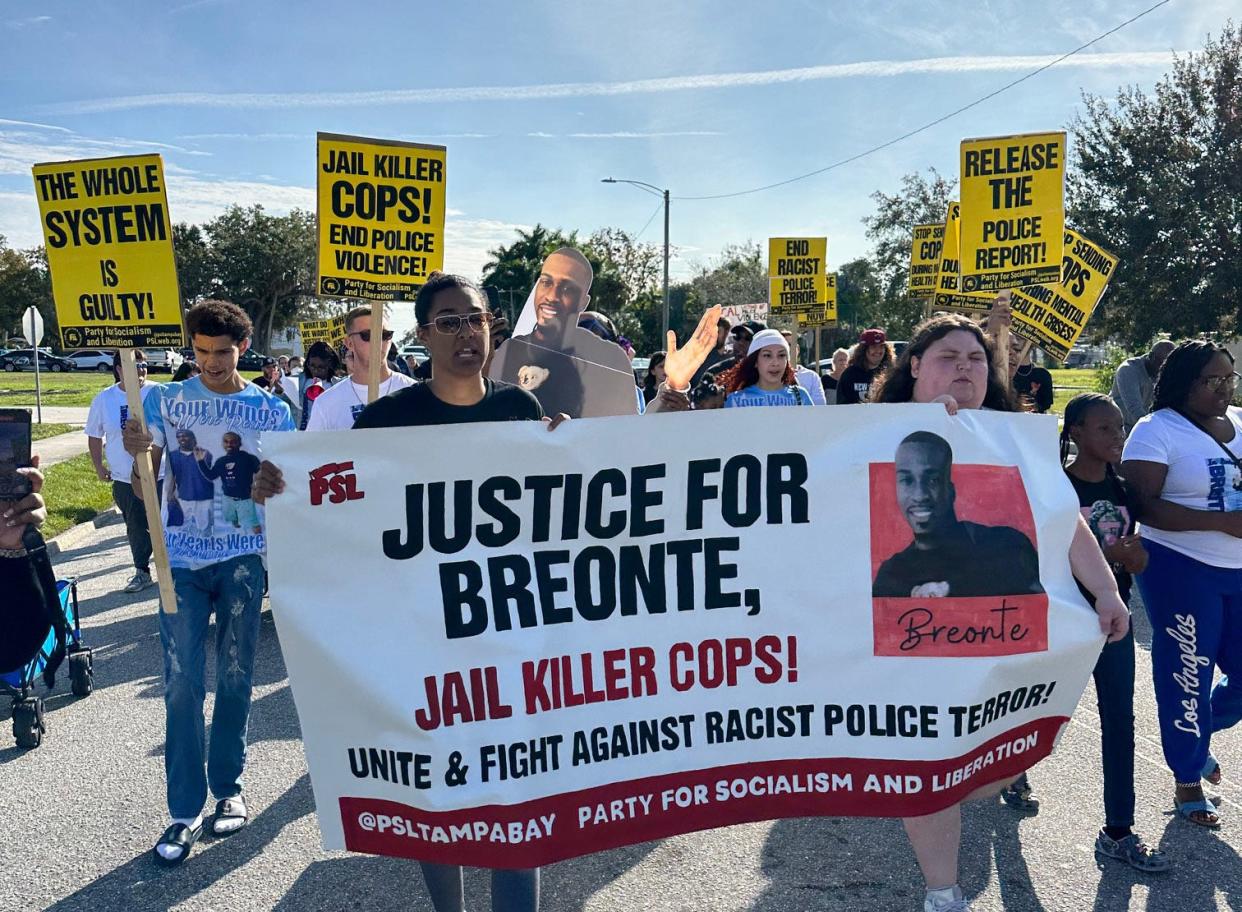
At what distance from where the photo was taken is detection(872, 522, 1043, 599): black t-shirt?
9.84ft

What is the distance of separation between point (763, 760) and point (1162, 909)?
155 centimetres

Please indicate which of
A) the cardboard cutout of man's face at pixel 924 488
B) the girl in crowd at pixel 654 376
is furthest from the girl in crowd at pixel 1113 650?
the girl in crowd at pixel 654 376

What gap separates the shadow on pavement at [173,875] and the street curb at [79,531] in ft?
23.5

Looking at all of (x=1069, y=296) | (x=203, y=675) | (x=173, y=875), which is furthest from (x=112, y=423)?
(x=1069, y=296)

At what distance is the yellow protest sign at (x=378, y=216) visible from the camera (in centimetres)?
502

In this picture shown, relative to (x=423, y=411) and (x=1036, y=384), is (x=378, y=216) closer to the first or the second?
(x=423, y=411)

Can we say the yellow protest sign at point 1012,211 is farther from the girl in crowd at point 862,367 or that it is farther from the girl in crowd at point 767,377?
the girl in crowd at point 862,367

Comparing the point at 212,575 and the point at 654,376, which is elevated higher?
the point at 654,376

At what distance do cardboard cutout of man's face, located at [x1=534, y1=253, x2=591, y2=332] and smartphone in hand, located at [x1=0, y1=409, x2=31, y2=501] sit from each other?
96.8 inches

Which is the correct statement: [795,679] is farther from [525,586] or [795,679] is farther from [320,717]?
[320,717]

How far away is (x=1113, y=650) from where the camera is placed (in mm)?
3596

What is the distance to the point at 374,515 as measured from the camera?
9.53ft

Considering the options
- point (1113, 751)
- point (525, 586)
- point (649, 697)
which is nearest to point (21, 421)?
point (525, 586)

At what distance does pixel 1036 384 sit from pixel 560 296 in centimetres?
539
